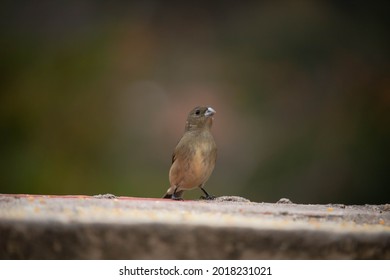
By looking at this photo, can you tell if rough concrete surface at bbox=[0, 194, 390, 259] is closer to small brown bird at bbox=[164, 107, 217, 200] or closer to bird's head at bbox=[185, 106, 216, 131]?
small brown bird at bbox=[164, 107, 217, 200]

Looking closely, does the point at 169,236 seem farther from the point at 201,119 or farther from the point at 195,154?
the point at 201,119

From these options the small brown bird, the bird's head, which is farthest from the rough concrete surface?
the bird's head

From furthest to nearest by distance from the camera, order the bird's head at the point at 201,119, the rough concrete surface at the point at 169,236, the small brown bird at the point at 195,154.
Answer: the bird's head at the point at 201,119 < the small brown bird at the point at 195,154 < the rough concrete surface at the point at 169,236

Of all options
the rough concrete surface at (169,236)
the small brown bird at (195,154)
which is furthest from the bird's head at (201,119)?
the rough concrete surface at (169,236)

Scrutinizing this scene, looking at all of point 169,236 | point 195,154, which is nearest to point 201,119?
point 195,154

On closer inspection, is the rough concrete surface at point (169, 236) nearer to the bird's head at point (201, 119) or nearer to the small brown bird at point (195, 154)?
the small brown bird at point (195, 154)

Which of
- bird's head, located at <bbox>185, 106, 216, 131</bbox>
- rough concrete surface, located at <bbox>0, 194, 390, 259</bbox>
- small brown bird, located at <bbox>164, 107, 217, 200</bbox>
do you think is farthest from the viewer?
bird's head, located at <bbox>185, 106, 216, 131</bbox>
